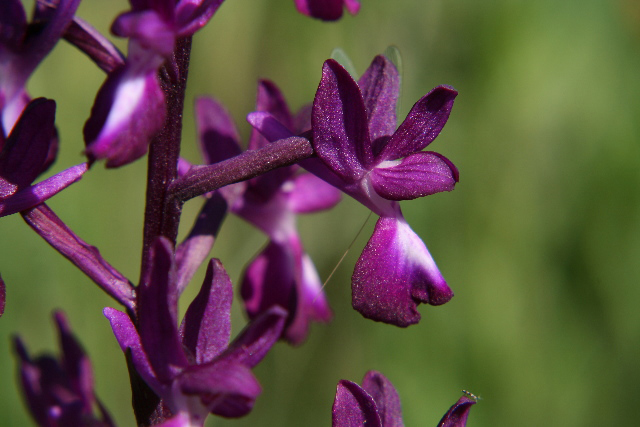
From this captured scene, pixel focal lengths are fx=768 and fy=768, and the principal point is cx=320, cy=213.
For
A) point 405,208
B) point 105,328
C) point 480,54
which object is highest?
point 480,54

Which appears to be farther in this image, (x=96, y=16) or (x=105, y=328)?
(x=96, y=16)

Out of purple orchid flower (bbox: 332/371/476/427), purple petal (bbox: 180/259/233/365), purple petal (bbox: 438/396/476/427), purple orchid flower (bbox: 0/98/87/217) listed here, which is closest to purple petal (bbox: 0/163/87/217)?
purple orchid flower (bbox: 0/98/87/217)

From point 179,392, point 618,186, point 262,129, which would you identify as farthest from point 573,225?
point 179,392

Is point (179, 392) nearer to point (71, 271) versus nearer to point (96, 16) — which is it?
point (71, 271)

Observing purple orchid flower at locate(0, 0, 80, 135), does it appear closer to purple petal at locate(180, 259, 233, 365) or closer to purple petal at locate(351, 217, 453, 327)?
purple petal at locate(180, 259, 233, 365)

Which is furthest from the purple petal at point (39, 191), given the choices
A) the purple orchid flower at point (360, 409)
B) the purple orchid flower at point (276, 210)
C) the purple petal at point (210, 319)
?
the purple orchid flower at point (360, 409)

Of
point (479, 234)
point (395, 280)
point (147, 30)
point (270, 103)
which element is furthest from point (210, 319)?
point (479, 234)
